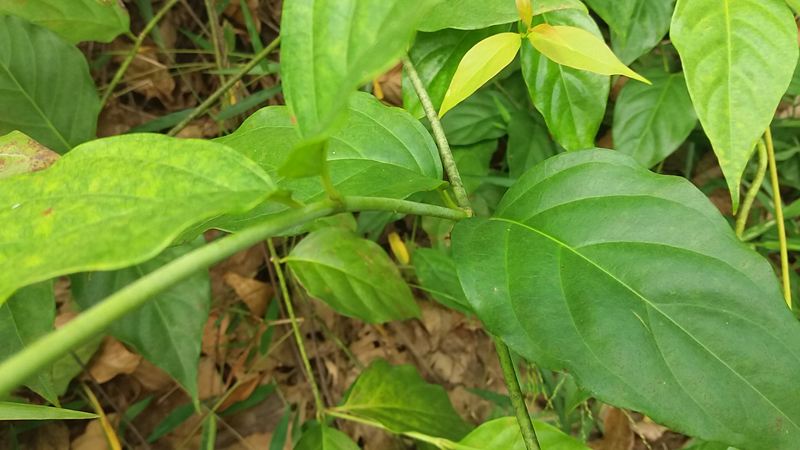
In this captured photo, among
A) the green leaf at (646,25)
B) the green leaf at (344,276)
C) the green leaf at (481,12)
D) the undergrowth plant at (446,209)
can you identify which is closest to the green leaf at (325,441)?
the undergrowth plant at (446,209)

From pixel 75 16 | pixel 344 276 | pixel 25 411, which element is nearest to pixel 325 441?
pixel 344 276

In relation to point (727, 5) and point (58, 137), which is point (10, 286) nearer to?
point (727, 5)

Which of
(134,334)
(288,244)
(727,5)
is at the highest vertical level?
(727,5)

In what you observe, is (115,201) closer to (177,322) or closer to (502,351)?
(502,351)

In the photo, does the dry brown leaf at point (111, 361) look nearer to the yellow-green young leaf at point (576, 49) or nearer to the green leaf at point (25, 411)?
the green leaf at point (25, 411)

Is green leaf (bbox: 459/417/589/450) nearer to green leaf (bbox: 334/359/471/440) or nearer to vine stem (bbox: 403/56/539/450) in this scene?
vine stem (bbox: 403/56/539/450)

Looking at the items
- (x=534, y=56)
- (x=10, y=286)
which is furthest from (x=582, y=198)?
(x=10, y=286)
